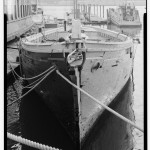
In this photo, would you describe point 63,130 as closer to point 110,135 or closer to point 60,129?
point 60,129

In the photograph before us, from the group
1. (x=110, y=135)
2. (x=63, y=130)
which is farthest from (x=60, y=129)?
(x=110, y=135)

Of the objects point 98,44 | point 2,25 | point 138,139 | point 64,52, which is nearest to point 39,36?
point 98,44

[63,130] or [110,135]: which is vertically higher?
[63,130]

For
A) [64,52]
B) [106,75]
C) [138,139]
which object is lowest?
[138,139]

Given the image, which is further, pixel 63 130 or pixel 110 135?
pixel 110 135

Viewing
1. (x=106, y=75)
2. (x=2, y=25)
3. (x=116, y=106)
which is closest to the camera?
(x=2, y=25)

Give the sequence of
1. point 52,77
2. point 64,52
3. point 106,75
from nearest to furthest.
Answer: point 64,52 < point 52,77 < point 106,75

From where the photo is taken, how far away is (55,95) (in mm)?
8242

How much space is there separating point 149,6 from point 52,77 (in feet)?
15.0

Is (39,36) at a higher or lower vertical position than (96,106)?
higher

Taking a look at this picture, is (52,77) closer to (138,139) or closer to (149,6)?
Answer: (138,139)

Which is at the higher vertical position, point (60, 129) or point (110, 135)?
point (60, 129)

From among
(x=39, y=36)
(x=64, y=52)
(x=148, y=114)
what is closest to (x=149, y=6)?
(x=148, y=114)

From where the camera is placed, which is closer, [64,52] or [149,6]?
[149,6]
